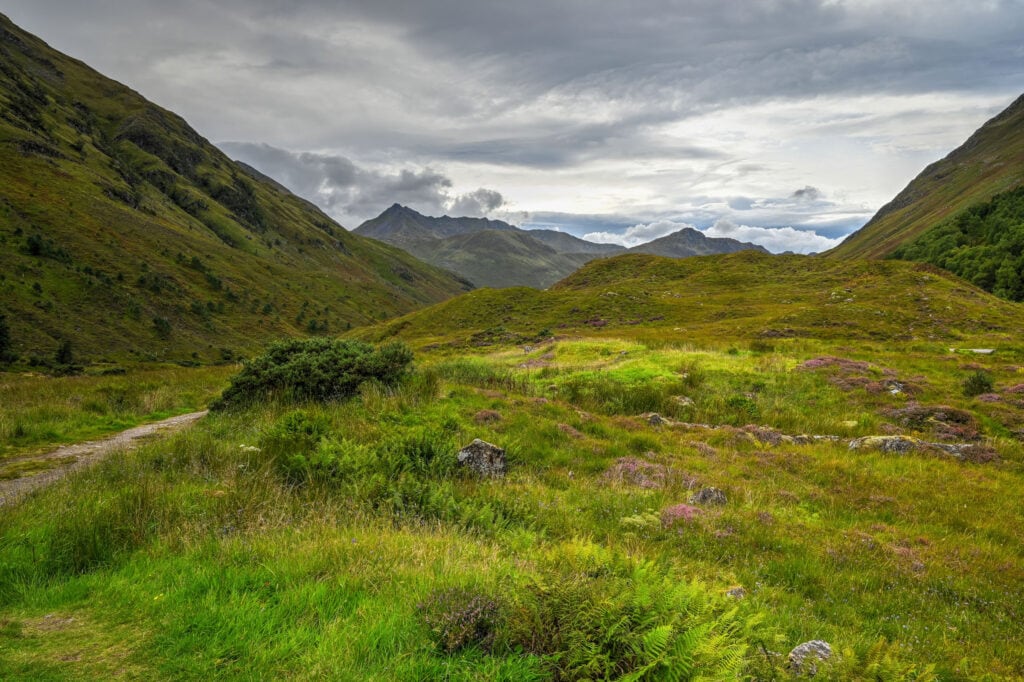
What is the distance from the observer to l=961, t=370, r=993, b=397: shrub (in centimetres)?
1806

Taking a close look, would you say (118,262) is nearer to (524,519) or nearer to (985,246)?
(524,519)

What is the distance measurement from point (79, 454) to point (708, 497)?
14863 millimetres

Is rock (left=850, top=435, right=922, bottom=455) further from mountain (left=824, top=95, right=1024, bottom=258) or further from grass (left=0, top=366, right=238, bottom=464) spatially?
mountain (left=824, top=95, right=1024, bottom=258)

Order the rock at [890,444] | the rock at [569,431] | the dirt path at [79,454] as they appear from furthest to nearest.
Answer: the rock at [569,431] → the rock at [890,444] → the dirt path at [79,454]

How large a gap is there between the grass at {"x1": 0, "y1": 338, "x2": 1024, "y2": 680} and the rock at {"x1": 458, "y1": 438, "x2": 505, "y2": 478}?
0.39 meters

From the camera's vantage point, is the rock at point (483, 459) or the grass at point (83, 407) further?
the grass at point (83, 407)

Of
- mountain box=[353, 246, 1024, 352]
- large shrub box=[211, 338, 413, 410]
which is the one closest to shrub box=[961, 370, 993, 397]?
mountain box=[353, 246, 1024, 352]

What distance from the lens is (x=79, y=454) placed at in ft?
36.8

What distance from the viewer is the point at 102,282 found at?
84.3 meters

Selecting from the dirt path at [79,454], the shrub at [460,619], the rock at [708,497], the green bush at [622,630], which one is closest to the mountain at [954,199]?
the rock at [708,497]

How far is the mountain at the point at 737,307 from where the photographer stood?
41.1 meters

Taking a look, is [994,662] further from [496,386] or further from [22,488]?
[496,386]

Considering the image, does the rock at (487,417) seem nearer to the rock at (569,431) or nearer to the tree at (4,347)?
the rock at (569,431)

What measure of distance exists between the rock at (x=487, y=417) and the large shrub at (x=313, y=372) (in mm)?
3654
